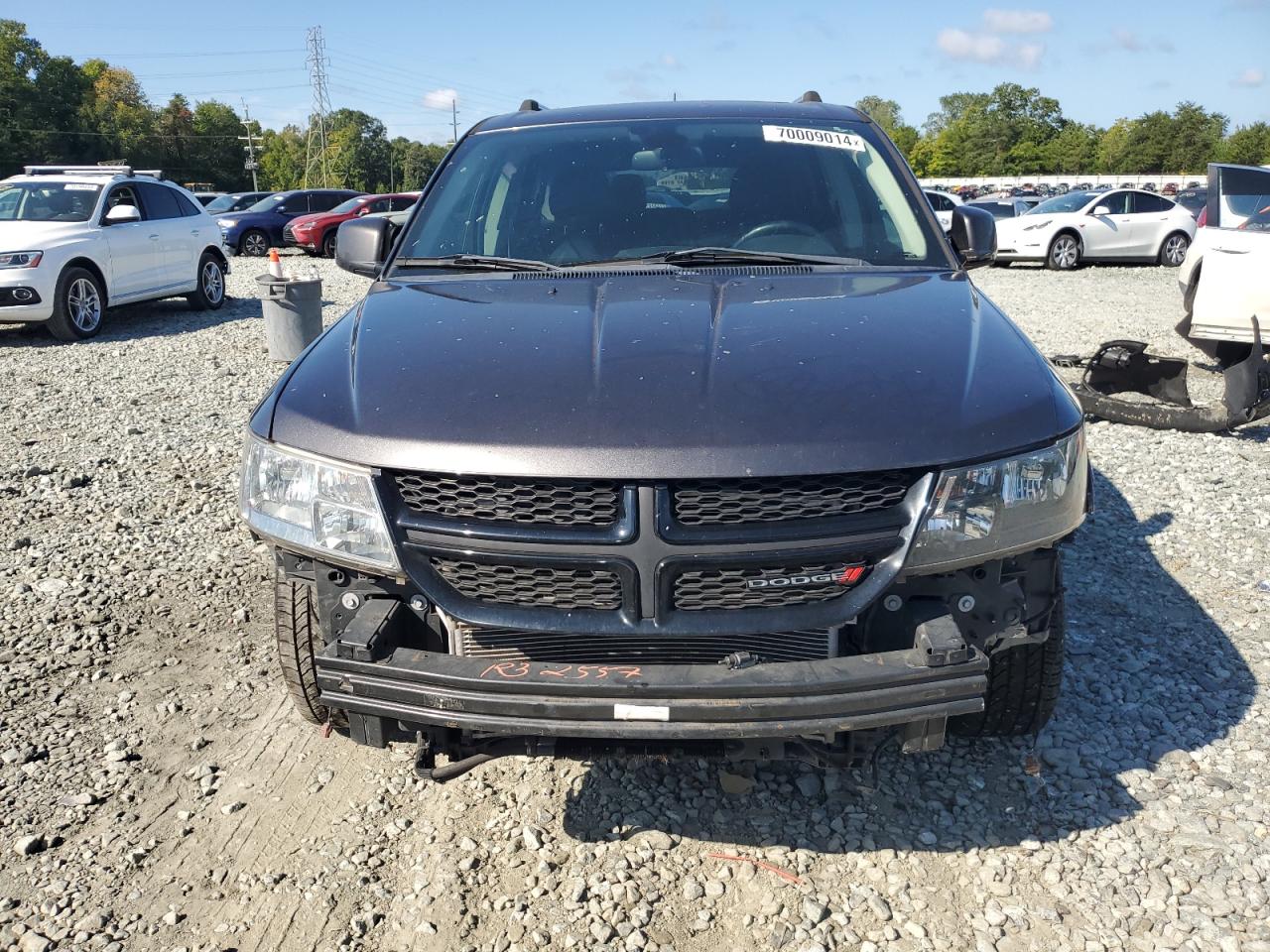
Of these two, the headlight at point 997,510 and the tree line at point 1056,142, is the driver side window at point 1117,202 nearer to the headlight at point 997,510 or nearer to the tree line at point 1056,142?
the headlight at point 997,510

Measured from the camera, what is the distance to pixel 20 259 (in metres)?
10.2

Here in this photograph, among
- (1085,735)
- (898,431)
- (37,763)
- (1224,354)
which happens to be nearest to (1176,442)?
(1224,354)

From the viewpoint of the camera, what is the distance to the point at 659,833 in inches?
105

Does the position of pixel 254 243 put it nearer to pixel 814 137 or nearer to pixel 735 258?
pixel 814 137

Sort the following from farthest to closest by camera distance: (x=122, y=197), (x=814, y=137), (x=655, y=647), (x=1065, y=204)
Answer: (x=1065, y=204)
(x=122, y=197)
(x=814, y=137)
(x=655, y=647)

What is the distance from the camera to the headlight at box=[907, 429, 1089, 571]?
7.04 feet

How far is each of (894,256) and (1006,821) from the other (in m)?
1.74

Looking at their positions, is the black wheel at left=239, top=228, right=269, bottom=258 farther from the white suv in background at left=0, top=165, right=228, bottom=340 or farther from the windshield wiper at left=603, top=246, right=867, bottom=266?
the windshield wiper at left=603, top=246, right=867, bottom=266

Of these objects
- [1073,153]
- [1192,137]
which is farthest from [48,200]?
[1073,153]

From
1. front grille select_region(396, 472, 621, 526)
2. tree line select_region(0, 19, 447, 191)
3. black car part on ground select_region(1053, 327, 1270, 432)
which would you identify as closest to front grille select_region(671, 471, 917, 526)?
front grille select_region(396, 472, 621, 526)

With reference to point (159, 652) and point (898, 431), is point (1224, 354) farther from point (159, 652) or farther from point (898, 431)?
point (159, 652)

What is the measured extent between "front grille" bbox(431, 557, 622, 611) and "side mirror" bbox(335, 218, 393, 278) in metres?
1.74

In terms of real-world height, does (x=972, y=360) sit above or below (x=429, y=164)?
below

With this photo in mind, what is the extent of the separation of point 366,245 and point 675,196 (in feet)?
3.74
